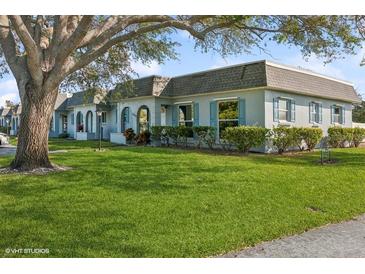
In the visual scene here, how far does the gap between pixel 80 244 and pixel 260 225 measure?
2771mm

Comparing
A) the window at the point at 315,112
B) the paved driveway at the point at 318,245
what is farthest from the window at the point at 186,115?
the paved driveway at the point at 318,245

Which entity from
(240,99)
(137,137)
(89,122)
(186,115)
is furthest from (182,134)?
(89,122)

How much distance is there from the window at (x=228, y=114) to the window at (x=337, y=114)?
23.0 feet

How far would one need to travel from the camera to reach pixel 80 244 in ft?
15.0

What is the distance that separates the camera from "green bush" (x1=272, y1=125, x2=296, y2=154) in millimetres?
15455

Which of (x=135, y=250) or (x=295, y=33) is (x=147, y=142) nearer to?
(x=295, y=33)

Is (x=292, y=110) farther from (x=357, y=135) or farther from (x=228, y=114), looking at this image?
(x=357, y=135)

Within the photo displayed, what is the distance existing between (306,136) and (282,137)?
168 cm

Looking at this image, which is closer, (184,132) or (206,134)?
(206,134)

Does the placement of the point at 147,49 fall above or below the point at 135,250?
above

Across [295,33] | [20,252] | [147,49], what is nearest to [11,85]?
[147,49]

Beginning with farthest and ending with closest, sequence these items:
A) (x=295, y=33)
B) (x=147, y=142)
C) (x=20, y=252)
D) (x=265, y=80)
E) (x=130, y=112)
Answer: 1. (x=130, y=112)
2. (x=147, y=142)
3. (x=265, y=80)
4. (x=295, y=33)
5. (x=20, y=252)

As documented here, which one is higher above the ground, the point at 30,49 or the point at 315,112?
the point at 30,49

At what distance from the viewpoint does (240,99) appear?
1684 cm
